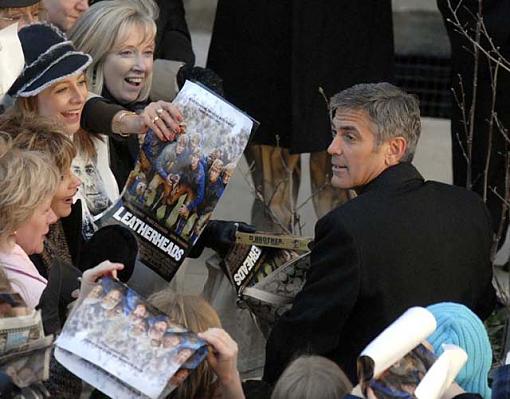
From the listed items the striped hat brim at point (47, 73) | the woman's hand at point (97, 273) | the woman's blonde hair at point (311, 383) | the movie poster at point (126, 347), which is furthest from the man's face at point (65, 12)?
the woman's blonde hair at point (311, 383)

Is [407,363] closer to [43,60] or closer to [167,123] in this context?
[167,123]

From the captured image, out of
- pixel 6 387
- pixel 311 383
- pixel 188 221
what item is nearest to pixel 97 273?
pixel 6 387

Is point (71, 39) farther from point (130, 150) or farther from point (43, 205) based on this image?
point (43, 205)

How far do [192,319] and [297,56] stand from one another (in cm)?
311

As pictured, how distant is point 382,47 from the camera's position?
6480 mm

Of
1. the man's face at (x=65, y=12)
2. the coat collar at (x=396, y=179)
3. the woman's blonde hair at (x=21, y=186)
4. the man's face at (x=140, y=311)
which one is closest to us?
the man's face at (x=140, y=311)

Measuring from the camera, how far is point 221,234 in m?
4.62

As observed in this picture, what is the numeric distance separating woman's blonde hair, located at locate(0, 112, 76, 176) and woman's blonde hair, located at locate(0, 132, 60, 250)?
0.39 ft

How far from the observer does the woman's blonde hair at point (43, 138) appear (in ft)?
13.0

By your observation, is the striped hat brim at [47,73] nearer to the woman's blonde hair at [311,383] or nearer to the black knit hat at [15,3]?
the black knit hat at [15,3]

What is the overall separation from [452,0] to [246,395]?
3.04 metres

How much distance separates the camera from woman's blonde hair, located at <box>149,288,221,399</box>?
3.29 metres

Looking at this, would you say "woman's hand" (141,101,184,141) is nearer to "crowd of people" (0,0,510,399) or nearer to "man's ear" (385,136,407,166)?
"crowd of people" (0,0,510,399)

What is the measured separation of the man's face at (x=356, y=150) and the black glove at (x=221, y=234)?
42 centimetres
